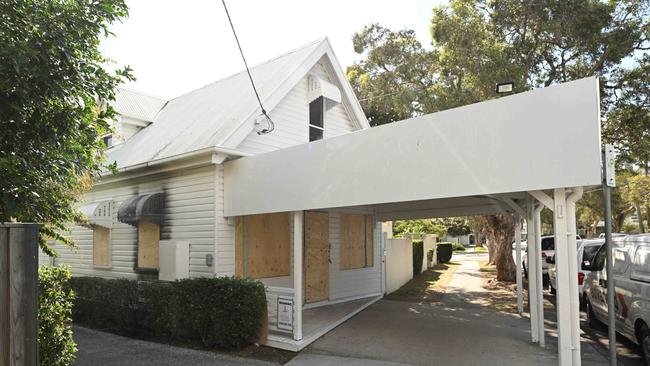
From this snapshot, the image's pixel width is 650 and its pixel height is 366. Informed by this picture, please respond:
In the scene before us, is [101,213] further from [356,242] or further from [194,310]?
[356,242]

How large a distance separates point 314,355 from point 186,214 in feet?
15.5

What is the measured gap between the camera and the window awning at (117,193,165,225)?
11281 mm

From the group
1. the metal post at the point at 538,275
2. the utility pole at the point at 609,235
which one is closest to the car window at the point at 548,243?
the metal post at the point at 538,275

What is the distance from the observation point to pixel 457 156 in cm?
645

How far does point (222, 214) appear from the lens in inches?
400

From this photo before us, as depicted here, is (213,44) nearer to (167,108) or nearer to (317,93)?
(317,93)

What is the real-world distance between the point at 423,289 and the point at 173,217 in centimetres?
→ 898

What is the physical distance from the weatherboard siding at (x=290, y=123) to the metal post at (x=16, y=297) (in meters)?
7.20

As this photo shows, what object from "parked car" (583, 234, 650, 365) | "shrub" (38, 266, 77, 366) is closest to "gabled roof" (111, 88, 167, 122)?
"shrub" (38, 266, 77, 366)

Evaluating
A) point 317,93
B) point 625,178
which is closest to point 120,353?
point 317,93

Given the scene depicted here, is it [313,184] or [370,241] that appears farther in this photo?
[370,241]

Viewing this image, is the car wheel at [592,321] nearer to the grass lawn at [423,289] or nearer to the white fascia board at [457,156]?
the grass lawn at [423,289]

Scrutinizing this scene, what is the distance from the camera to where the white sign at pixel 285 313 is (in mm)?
8656

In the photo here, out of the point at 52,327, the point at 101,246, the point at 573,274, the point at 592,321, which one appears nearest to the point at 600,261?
the point at 592,321
